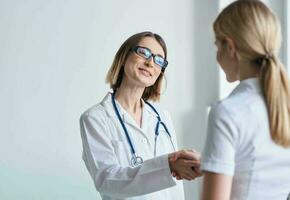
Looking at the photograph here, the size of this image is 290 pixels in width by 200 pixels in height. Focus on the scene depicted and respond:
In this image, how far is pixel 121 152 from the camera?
1633 millimetres

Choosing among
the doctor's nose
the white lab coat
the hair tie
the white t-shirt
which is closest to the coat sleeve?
the white lab coat

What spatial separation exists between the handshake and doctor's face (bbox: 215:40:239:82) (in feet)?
1.30

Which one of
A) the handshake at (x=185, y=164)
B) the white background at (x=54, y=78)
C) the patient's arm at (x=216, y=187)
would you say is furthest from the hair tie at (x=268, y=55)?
the white background at (x=54, y=78)

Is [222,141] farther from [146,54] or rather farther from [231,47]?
[146,54]

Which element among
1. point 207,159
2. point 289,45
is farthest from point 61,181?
point 207,159

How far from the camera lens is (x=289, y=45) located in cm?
238

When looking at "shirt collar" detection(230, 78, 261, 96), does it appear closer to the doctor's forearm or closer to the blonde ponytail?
the blonde ponytail

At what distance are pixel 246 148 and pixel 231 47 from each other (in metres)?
0.23

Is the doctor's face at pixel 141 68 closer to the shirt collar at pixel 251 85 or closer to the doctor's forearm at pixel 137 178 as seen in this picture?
the doctor's forearm at pixel 137 178

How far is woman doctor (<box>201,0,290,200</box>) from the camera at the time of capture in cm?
96

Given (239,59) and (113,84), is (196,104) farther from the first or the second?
(239,59)

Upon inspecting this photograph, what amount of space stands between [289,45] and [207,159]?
1.60 metres

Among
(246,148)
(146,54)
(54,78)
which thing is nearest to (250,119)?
(246,148)

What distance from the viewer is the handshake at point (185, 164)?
138 cm
